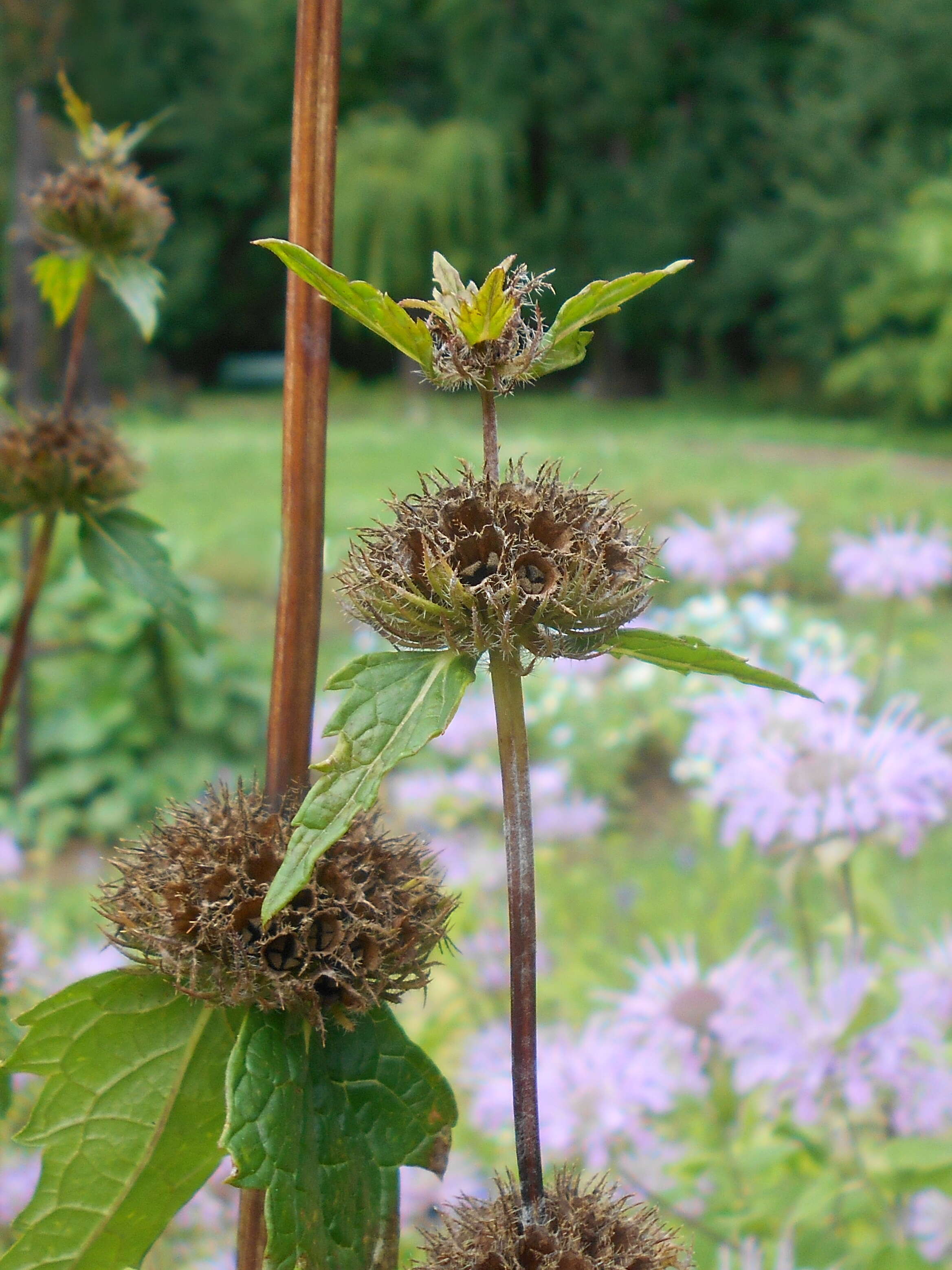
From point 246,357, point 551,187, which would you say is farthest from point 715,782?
point 246,357

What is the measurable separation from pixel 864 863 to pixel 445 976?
0.76 meters

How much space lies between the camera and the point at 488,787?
2.11 metres

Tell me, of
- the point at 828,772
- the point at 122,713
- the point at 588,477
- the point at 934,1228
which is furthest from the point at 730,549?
the point at 588,477

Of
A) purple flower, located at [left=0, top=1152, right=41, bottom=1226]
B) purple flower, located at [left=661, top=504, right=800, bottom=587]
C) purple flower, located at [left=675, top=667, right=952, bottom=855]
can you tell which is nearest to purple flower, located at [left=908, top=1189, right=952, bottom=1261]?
purple flower, located at [left=675, top=667, right=952, bottom=855]

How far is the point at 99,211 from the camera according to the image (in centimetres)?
72

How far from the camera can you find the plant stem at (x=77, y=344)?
69 cm

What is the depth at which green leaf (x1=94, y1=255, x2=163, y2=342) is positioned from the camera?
25.3 inches

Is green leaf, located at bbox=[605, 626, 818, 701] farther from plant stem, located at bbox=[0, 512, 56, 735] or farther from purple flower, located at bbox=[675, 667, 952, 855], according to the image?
purple flower, located at bbox=[675, 667, 952, 855]

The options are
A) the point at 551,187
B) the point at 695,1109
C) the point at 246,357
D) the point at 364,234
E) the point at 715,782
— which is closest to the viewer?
the point at 715,782

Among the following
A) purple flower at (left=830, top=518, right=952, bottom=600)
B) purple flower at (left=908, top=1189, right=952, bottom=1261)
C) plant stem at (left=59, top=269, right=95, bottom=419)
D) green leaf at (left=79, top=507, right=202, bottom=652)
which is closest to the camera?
green leaf at (left=79, top=507, right=202, bottom=652)

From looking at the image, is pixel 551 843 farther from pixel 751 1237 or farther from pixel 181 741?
pixel 181 741

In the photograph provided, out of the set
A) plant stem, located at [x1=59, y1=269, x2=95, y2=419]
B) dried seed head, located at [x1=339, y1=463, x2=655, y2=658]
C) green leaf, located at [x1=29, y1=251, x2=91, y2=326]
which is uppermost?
green leaf, located at [x1=29, y1=251, x2=91, y2=326]

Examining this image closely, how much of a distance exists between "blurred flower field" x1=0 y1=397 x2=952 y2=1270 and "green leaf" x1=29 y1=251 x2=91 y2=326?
405mm

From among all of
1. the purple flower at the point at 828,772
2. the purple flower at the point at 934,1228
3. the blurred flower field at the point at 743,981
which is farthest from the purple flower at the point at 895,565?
the purple flower at the point at 934,1228
